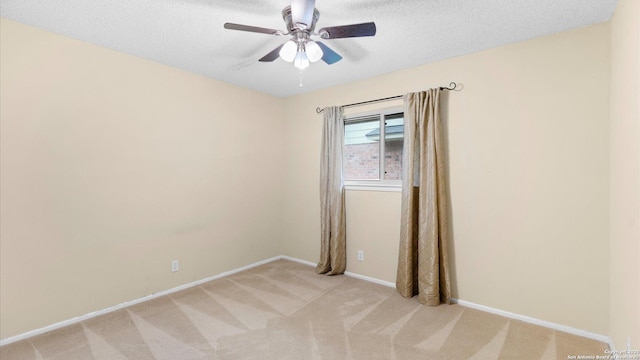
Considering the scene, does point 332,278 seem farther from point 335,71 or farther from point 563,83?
point 563,83

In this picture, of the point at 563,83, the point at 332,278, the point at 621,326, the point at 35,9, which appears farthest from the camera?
the point at 332,278

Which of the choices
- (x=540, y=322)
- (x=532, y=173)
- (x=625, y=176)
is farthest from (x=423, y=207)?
(x=625, y=176)

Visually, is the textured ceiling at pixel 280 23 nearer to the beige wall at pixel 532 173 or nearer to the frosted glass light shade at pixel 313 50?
the beige wall at pixel 532 173

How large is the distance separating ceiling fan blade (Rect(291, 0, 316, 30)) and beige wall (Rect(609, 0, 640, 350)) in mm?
1674

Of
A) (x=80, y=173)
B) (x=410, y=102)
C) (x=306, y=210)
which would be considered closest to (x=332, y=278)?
(x=306, y=210)

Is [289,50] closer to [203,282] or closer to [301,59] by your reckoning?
[301,59]

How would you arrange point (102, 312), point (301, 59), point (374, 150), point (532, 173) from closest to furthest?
1. point (301, 59)
2. point (532, 173)
3. point (102, 312)
4. point (374, 150)

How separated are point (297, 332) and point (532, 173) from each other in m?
2.35

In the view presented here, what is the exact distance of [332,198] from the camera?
11.7 ft

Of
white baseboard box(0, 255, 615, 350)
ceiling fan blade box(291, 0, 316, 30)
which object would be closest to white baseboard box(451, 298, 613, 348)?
white baseboard box(0, 255, 615, 350)

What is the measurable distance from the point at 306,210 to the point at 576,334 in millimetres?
2943

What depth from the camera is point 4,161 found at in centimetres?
209

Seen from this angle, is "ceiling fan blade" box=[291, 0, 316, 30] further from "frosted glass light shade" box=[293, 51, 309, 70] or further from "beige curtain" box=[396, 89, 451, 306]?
"beige curtain" box=[396, 89, 451, 306]

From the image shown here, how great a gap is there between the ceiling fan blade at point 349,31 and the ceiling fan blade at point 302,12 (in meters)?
0.11
